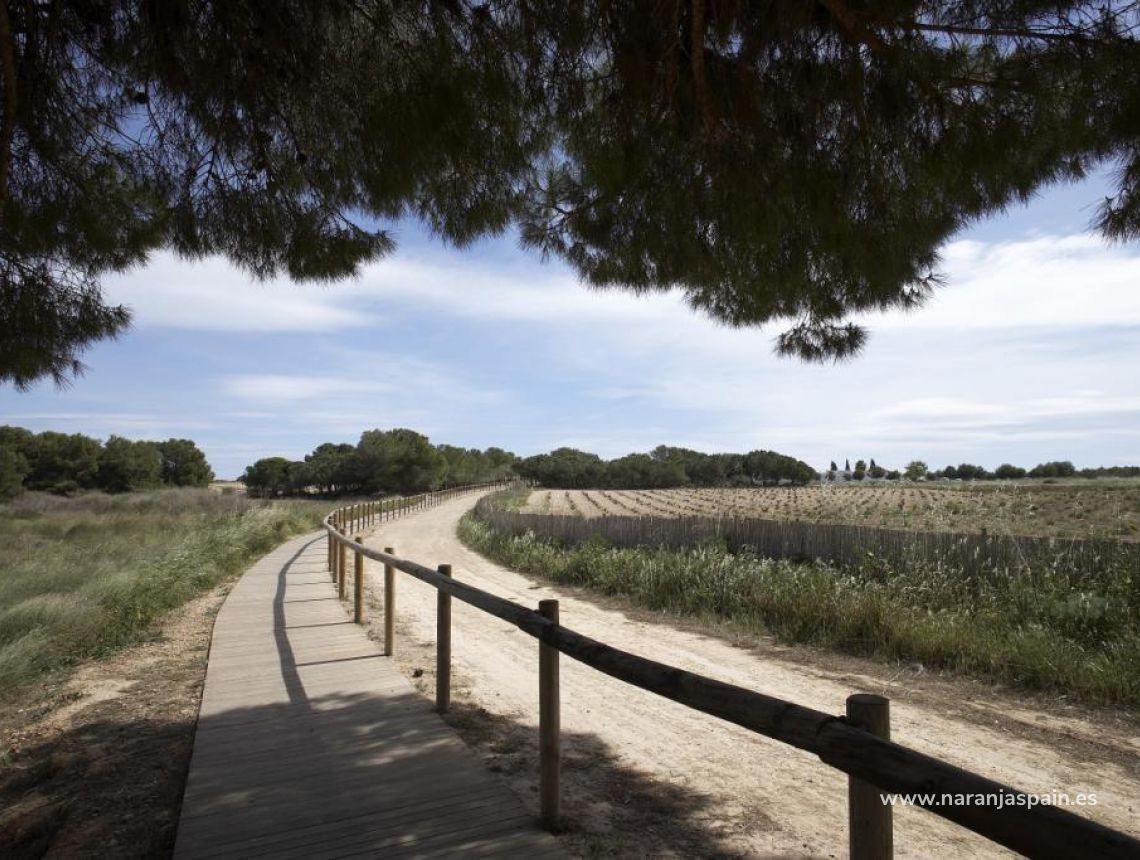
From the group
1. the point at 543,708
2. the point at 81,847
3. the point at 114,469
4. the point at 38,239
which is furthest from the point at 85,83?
the point at 114,469

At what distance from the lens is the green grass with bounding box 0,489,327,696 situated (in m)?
7.07

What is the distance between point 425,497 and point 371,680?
46.3 m

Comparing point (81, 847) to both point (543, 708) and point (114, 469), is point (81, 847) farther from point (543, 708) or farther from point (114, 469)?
point (114, 469)

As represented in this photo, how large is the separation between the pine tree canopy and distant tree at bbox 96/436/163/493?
2386 inches

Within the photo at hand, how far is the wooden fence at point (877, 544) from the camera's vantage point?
866 centimetres

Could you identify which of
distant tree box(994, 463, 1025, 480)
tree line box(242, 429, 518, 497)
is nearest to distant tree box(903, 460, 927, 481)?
distant tree box(994, 463, 1025, 480)

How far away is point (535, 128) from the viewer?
4992 millimetres

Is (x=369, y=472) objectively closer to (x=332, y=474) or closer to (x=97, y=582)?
(x=332, y=474)

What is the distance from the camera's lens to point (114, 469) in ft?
194

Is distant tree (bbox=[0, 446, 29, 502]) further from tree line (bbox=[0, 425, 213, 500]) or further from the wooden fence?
the wooden fence

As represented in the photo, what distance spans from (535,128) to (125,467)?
65006 millimetres

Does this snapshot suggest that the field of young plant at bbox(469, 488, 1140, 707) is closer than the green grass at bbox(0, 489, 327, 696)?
Yes

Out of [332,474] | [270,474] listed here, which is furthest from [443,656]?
[270,474]

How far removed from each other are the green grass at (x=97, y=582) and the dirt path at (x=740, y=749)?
3.18 metres
